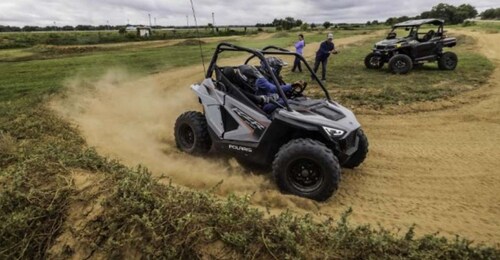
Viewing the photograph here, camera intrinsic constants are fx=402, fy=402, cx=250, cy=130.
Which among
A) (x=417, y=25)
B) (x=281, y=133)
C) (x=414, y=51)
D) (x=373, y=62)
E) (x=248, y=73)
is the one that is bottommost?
(x=373, y=62)

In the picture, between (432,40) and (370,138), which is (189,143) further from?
(432,40)

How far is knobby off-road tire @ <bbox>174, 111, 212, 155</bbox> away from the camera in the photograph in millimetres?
6133

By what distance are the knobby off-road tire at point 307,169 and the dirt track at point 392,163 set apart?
6.1 inches

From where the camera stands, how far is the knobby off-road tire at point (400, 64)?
13.0 meters

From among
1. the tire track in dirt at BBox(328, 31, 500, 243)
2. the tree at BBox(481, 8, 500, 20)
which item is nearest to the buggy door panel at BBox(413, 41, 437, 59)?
the tire track in dirt at BBox(328, 31, 500, 243)

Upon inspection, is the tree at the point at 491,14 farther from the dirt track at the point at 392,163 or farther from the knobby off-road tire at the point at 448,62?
the dirt track at the point at 392,163

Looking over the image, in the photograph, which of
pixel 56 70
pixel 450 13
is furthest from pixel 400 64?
pixel 450 13

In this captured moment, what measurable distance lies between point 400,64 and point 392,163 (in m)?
8.05

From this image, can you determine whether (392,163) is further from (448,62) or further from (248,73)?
(448,62)

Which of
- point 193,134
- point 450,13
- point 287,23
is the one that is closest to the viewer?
point 193,134

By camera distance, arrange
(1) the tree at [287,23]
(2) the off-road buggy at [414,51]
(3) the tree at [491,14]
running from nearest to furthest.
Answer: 1. (2) the off-road buggy at [414,51]
2. (1) the tree at [287,23]
3. (3) the tree at [491,14]

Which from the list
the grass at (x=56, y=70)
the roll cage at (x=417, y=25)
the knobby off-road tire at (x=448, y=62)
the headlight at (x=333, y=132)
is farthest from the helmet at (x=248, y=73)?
the knobby off-road tire at (x=448, y=62)

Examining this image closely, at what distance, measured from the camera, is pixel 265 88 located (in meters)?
5.33

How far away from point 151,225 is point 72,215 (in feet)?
3.22
